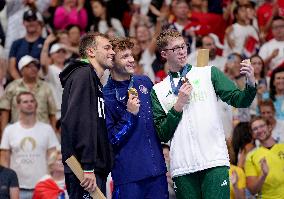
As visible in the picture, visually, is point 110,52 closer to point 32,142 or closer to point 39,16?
point 32,142

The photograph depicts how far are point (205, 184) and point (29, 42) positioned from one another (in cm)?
768

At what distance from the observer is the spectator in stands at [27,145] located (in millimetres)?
13172

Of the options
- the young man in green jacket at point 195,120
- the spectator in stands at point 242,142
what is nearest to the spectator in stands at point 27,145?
the spectator in stands at point 242,142

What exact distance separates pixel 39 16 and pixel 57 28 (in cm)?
106

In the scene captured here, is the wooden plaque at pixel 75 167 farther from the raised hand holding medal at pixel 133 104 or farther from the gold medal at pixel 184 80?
the gold medal at pixel 184 80

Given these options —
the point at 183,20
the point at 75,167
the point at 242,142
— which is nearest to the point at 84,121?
the point at 75,167

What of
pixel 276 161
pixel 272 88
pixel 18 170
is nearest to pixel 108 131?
pixel 276 161

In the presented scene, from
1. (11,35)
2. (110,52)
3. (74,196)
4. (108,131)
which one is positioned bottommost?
(74,196)

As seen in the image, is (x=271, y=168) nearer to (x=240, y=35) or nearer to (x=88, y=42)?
(x=88, y=42)

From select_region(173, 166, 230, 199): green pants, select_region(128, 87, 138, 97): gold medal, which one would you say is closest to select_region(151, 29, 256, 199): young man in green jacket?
select_region(173, 166, 230, 199): green pants

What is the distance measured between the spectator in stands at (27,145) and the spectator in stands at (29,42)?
219 centimetres

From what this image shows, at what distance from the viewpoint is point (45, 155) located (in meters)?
13.4

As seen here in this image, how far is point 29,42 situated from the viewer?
1606 cm

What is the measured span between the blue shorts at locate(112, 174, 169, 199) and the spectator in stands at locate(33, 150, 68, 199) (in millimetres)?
2693
